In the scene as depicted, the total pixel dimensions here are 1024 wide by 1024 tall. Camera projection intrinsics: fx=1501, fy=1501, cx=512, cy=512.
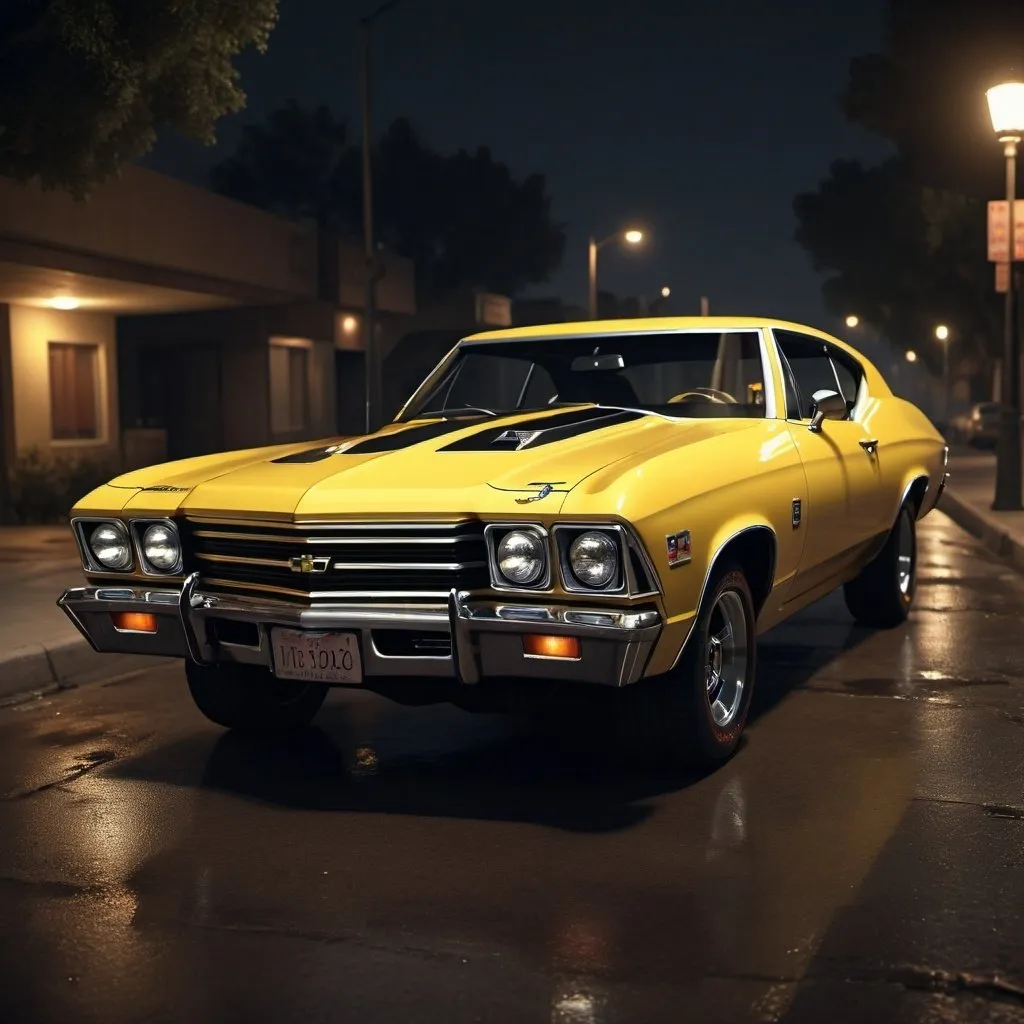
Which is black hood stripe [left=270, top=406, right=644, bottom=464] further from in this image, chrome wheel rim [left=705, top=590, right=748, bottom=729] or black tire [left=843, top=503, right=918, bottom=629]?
black tire [left=843, top=503, right=918, bottom=629]

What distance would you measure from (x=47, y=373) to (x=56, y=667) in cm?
1215

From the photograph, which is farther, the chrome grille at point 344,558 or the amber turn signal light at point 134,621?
the amber turn signal light at point 134,621

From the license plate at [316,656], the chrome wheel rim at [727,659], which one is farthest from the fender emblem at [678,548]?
the license plate at [316,656]

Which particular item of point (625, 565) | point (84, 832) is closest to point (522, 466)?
point (625, 565)

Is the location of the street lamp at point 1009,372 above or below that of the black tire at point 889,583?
above

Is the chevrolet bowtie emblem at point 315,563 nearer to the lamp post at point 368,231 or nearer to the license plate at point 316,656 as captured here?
the license plate at point 316,656

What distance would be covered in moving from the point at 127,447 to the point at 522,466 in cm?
1724

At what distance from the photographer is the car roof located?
6.95 metres

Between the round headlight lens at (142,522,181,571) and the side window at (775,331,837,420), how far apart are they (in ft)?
9.19

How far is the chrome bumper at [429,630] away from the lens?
4836 mm

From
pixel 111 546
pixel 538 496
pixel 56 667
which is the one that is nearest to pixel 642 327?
pixel 538 496

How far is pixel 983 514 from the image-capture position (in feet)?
50.4

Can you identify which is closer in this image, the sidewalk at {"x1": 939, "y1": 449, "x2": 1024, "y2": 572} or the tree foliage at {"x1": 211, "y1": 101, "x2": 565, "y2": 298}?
the sidewalk at {"x1": 939, "y1": 449, "x2": 1024, "y2": 572}

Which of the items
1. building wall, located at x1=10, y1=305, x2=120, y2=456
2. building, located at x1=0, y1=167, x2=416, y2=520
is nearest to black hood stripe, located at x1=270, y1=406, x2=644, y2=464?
building, located at x1=0, y1=167, x2=416, y2=520
